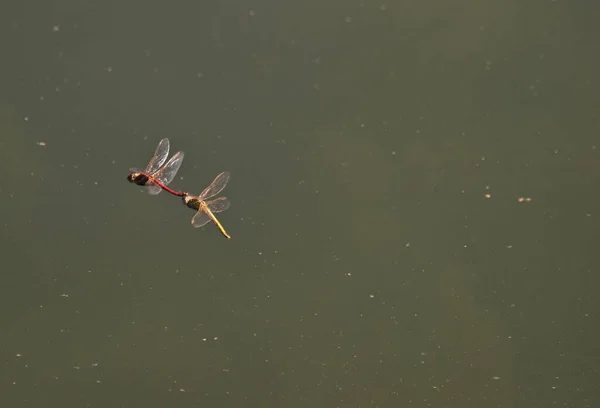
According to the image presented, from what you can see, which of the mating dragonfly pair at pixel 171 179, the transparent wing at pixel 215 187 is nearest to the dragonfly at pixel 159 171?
the mating dragonfly pair at pixel 171 179

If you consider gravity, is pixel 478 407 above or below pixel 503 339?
below

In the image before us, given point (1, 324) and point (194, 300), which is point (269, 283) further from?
point (1, 324)

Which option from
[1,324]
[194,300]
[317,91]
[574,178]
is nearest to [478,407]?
[574,178]

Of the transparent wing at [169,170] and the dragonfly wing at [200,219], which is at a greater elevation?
the transparent wing at [169,170]

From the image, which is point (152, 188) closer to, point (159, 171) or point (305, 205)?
point (159, 171)

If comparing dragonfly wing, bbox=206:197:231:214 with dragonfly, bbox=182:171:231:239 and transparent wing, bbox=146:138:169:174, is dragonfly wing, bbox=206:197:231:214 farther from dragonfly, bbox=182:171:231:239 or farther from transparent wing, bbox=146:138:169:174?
transparent wing, bbox=146:138:169:174

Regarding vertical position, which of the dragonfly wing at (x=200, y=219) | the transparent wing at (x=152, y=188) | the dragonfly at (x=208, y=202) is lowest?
the dragonfly wing at (x=200, y=219)

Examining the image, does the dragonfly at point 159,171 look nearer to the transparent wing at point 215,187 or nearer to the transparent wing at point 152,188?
the transparent wing at point 152,188
